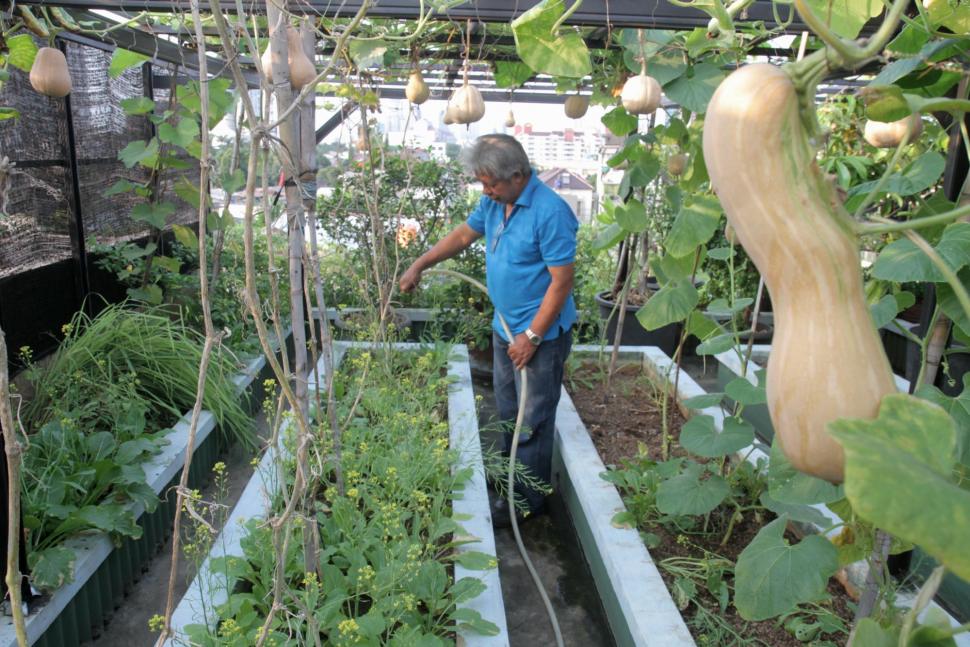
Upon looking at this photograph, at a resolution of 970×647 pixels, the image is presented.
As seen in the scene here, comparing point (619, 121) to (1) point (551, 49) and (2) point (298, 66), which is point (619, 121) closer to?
(2) point (298, 66)

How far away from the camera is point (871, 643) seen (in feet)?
2.18

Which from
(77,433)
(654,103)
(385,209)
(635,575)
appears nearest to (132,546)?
(77,433)

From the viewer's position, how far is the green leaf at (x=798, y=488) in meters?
1.07

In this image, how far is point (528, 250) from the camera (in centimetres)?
266

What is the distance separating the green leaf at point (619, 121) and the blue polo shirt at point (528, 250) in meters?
0.31

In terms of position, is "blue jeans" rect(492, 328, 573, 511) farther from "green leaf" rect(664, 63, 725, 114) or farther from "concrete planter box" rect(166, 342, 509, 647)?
"green leaf" rect(664, 63, 725, 114)

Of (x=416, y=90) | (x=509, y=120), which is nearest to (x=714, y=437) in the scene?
(x=416, y=90)

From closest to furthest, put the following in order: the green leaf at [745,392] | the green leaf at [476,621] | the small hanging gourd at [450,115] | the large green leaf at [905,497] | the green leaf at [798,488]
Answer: the large green leaf at [905,497]
the green leaf at [798,488]
the green leaf at [476,621]
the green leaf at [745,392]
the small hanging gourd at [450,115]

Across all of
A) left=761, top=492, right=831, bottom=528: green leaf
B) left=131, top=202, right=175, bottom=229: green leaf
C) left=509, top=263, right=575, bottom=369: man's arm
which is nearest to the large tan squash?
left=761, top=492, right=831, bottom=528: green leaf

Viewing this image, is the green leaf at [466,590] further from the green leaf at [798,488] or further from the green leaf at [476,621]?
the green leaf at [798,488]

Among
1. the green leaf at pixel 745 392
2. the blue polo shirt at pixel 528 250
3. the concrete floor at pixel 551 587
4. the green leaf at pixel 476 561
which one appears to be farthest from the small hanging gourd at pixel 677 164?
the green leaf at pixel 476 561

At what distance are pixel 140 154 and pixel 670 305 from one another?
2.73m

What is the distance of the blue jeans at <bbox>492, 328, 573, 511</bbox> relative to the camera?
2.76 meters

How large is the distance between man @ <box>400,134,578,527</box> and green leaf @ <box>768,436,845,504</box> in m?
1.48
